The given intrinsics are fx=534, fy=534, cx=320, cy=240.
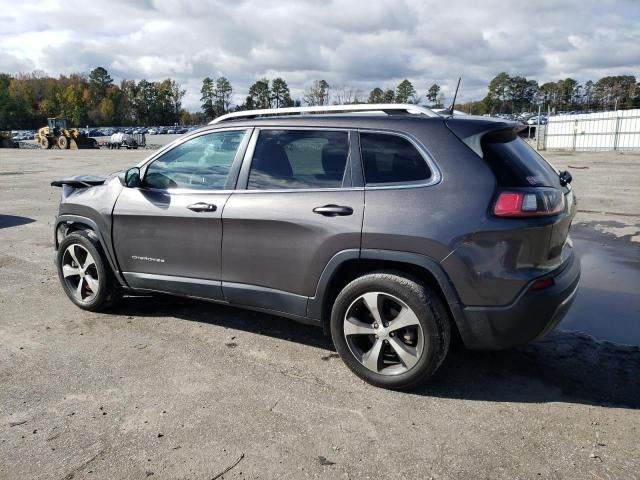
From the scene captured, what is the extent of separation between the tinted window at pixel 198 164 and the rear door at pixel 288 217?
0.21 m

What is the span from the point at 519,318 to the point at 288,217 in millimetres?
1635

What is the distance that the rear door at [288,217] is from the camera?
11.8ft

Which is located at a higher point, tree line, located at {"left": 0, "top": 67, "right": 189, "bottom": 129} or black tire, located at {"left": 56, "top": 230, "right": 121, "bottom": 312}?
tree line, located at {"left": 0, "top": 67, "right": 189, "bottom": 129}

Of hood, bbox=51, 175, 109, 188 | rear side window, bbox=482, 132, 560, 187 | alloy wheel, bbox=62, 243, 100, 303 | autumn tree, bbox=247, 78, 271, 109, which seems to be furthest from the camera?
autumn tree, bbox=247, 78, 271, 109

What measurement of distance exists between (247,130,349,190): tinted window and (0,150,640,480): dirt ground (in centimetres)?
133

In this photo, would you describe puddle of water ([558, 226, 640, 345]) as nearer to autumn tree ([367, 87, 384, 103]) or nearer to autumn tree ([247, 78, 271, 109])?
autumn tree ([367, 87, 384, 103])

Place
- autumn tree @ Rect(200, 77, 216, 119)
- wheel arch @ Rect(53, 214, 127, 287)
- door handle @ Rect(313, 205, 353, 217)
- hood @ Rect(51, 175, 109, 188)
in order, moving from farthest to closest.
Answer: autumn tree @ Rect(200, 77, 216, 119) < hood @ Rect(51, 175, 109, 188) < wheel arch @ Rect(53, 214, 127, 287) < door handle @ Rect(313, 205, 353, 217)

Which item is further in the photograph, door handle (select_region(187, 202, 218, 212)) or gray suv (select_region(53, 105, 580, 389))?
door handle (select_region(187, 202, 218, 212))

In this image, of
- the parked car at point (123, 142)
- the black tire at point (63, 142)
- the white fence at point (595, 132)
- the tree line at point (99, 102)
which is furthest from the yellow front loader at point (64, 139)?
the tree line at point (99, 102)

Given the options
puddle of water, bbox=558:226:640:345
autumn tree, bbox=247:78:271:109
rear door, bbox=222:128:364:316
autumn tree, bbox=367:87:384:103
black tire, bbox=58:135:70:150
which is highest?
autumn tree, bbox=247:78:271:109

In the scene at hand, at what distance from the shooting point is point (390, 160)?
139 inches

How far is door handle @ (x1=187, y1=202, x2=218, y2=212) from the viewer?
4.08 metres

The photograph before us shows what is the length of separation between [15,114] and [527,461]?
13593cm

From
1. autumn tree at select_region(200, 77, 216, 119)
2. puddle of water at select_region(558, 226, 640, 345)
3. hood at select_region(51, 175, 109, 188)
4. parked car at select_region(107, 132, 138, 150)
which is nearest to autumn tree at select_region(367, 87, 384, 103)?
puddle of water at select_region(558, 226, 640, 345)
